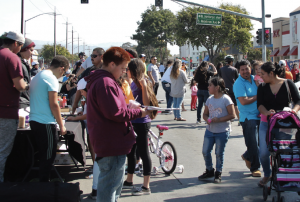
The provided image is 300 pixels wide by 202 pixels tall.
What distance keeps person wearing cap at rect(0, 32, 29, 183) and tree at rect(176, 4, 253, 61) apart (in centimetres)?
3284

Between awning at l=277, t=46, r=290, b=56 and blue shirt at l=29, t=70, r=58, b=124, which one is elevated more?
awning at l=277, t=46, r=290, b=56

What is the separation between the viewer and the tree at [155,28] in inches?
2655

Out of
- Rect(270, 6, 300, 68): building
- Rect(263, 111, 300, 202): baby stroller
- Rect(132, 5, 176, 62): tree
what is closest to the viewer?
Rect(263, 111, 300, 202): baby stroller

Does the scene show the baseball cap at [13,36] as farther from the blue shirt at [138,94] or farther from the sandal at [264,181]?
the sandal at [264,181]

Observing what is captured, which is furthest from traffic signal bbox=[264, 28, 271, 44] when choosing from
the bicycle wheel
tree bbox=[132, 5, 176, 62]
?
tree bbox=[132, 5, 176, 62]

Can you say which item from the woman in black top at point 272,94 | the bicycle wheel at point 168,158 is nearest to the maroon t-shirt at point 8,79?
the bicycle wheel at point 168,158

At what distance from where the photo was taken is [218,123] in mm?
5383

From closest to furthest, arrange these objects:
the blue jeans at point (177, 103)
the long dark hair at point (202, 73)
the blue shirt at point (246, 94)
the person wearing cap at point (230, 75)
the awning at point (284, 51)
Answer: the blue shirt at point (246, 94) < the person wearing cap at point (230, 75) < the long dark hair at point (202, 73) < the blue jeans at point (177, 103) < the awning at point (284, 51)

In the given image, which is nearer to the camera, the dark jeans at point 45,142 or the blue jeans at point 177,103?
the dark jeans at point 45,142

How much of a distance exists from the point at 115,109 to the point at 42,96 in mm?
1737

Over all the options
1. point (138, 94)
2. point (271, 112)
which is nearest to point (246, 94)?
point (271, 112)

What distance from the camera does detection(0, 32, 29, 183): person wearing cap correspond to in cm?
431

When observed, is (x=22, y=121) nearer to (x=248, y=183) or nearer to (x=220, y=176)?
(x=220, y=176)

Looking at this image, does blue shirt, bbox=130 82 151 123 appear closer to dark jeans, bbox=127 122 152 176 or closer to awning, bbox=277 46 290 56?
dark jeans, bbox=127 122 152 176
